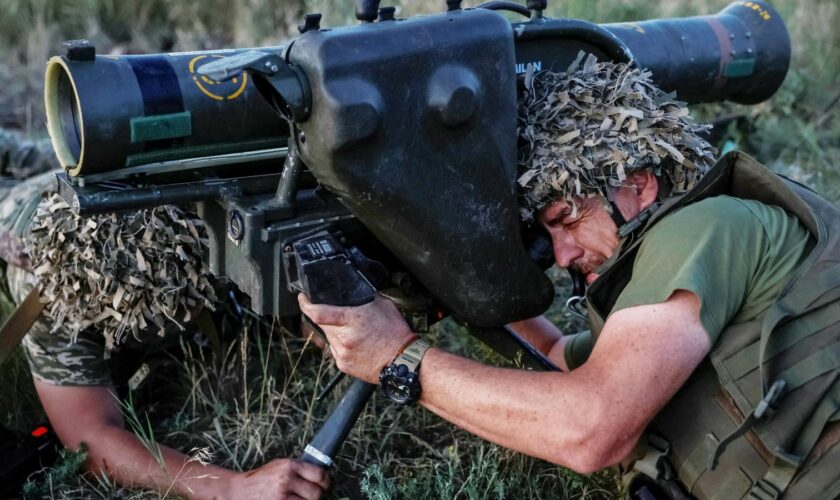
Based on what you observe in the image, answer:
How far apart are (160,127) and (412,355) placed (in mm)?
766

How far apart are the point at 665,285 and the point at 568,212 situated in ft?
1.29

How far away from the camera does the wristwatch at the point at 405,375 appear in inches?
87.7

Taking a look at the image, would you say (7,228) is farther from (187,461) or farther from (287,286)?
(287,286)

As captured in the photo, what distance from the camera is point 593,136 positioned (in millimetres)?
2266

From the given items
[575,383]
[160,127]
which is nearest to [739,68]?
[575,383]

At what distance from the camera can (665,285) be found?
79.9 inches

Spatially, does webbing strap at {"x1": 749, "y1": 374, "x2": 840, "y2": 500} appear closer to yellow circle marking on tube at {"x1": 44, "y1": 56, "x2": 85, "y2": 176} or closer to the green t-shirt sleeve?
the green t-shirt sleeve

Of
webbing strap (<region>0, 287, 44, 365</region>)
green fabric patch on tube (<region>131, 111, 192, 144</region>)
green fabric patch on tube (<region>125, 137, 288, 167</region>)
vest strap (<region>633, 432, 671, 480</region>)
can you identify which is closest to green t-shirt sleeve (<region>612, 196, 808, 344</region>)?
vest strap (<region>633, 432, 671, 480</region>)

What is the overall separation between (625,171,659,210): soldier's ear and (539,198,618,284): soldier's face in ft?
0.32

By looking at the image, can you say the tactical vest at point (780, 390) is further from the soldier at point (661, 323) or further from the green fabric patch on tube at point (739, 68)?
the green fabric patch on tube at point (739, 68)

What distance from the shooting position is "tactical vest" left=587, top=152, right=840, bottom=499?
6.82 feet

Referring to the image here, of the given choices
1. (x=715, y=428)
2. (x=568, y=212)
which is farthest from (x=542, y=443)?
(x=568, y=212)

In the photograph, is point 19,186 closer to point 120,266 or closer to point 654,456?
point 120,266

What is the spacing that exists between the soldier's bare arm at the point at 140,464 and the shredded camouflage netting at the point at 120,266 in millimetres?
295
